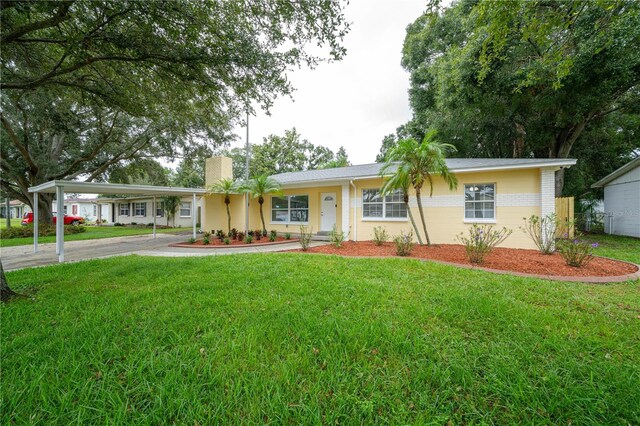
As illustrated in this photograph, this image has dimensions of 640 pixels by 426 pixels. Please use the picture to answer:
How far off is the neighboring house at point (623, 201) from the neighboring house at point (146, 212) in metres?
27.8

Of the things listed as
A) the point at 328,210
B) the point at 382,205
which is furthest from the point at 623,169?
the point at 328,210

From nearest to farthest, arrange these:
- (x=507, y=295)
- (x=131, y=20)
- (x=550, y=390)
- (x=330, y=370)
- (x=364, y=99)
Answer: (x=550, y=390), (x=330, y=370), (x=507, y=295), (x=131, y=20), (x=364, y=99)

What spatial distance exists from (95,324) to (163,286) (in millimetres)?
1375

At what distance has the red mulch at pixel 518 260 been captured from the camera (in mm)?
5594

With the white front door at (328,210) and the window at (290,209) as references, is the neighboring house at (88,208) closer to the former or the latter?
the window at (290,209)

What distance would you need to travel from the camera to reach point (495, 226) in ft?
28.9

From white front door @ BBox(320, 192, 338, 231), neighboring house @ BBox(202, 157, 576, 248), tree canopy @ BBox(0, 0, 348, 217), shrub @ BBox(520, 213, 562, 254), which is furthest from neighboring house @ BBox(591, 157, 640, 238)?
tree canopy @ BBox(0, 0, 348, 217)

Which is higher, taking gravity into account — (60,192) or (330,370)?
(60,192)

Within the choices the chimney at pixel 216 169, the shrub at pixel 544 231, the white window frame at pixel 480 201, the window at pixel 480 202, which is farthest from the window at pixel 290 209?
the shrub at pixel 544 231

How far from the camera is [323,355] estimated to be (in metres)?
2.43

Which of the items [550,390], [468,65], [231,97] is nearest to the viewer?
[550,390]

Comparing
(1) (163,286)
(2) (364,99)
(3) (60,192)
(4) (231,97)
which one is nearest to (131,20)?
(4) (231,97)

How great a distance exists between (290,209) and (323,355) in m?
11.6

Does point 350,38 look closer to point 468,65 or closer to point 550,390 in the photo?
point 550,390
